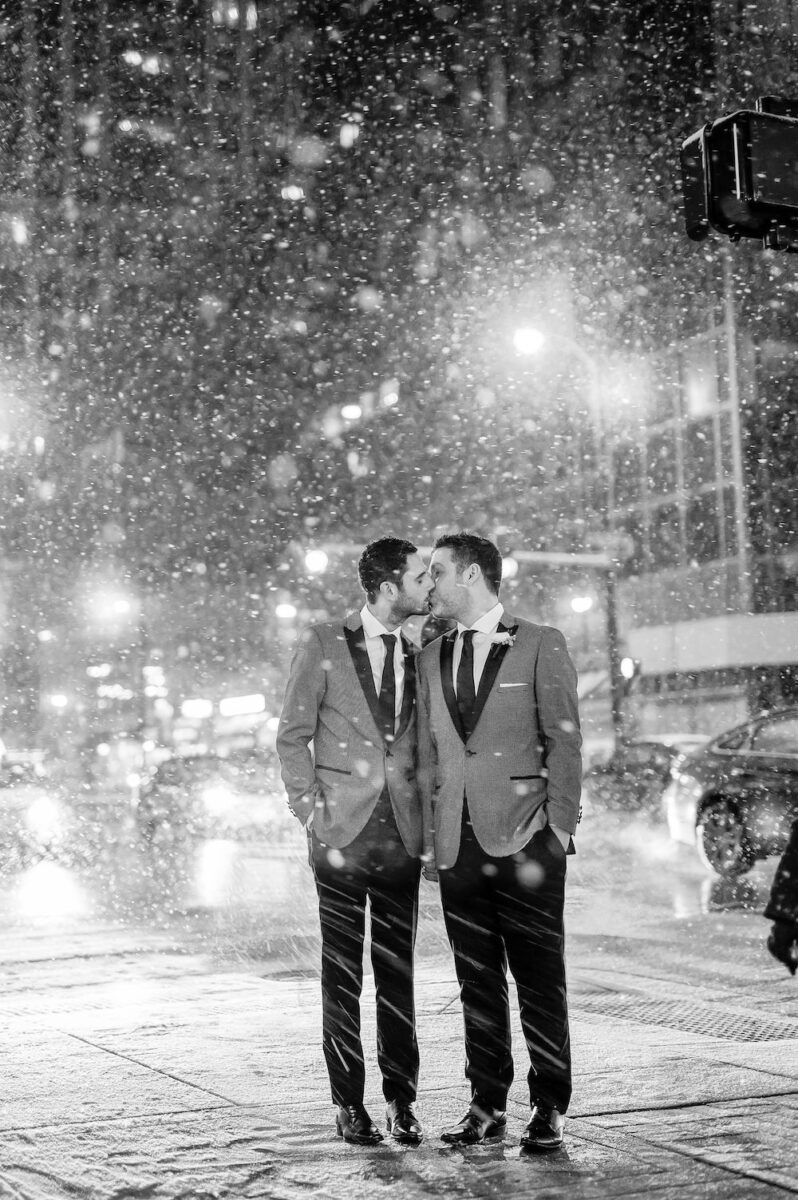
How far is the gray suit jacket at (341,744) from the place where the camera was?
4324 millimetres

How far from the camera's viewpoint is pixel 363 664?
176 inches

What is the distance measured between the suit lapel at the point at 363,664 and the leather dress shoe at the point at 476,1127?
119 cm

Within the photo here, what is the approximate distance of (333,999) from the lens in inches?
170

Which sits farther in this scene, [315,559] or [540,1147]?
[315,559]

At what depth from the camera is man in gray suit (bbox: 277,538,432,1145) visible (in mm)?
4262

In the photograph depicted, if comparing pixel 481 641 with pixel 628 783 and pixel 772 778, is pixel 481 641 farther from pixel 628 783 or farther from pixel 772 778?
pixel 628 783

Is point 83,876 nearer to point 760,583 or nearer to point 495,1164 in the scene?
point 495,1164

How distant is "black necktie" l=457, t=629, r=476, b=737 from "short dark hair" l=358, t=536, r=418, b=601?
0.30 meters

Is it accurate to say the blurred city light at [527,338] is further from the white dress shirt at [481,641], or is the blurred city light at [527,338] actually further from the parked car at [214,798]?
the white dress shirt at [481,641]

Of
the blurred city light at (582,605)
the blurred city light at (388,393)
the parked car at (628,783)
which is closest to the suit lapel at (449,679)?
the parked car at (628,783)

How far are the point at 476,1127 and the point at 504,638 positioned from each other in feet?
4.77

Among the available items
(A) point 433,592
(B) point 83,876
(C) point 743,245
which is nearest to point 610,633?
(B) point 83,876

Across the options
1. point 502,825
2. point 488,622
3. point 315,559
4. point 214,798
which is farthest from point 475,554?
point 315,559

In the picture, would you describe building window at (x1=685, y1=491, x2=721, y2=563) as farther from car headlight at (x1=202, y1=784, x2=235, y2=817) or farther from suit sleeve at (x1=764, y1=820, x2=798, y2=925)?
suit sleeve at (x1=764, y1=820, x2=798, y2=925)
